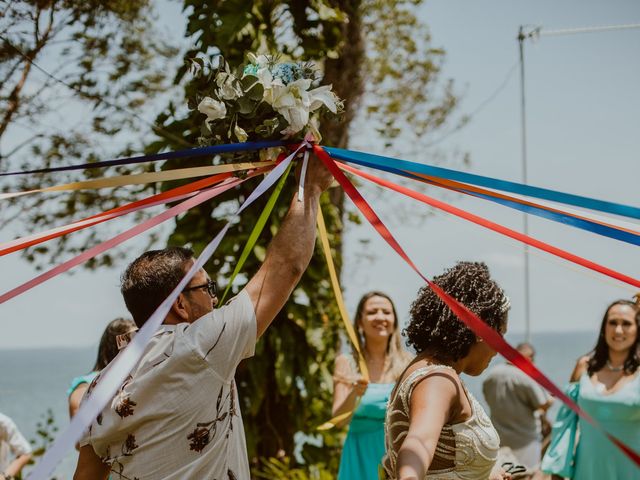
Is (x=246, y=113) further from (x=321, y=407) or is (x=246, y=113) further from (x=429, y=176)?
(x=321, y=407)

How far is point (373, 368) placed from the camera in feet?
15.9

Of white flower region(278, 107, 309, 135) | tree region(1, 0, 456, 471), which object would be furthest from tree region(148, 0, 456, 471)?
white flower region(278, 107, 309, 135)

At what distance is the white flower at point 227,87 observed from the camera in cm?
248

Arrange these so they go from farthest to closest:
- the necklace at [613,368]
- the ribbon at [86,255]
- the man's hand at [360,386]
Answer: the necklace at [613,368] → the man's hand at [360,386] → the ribbon at [86,255]

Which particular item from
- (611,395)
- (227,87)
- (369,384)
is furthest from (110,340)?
(611,395)

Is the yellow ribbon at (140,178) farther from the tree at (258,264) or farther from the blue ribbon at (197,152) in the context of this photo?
the tree at (258,264)

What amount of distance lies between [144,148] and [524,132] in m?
5.45

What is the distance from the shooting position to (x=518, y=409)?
671 centimetres

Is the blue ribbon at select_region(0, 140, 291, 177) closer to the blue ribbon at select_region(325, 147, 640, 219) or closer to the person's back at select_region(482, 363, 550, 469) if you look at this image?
the blue ribbon at select_region(325, 147, 640, 219)

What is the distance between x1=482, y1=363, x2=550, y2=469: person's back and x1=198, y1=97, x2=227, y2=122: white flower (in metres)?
4.89

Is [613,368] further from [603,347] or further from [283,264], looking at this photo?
[283,264]

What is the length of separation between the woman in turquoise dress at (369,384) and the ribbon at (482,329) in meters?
2.09

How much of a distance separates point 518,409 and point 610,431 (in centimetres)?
189

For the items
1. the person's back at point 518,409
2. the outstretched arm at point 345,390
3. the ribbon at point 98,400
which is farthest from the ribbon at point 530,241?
the person's back at point 518,409
